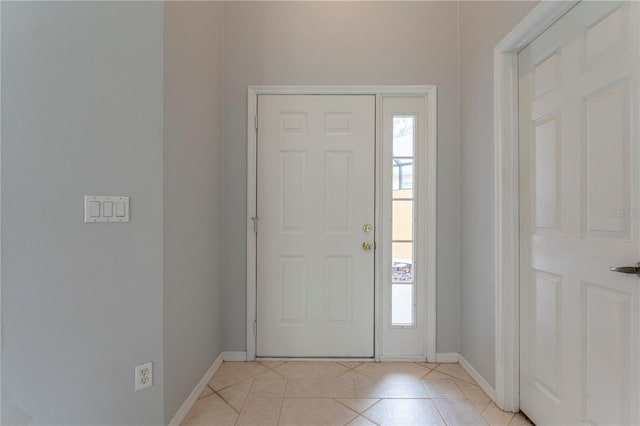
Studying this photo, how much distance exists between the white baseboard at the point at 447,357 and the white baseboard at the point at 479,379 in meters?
0.04

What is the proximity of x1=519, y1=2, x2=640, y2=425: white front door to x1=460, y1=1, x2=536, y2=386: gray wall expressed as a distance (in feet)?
0.60

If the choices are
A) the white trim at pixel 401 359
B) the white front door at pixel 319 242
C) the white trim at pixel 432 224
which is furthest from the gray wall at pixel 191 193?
the white trim at pixel 432 224

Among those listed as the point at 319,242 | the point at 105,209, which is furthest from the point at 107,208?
the point at 319,242

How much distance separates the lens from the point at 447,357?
2.08 meters

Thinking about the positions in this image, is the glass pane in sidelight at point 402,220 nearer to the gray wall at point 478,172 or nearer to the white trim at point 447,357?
the gray wall at point 478,172

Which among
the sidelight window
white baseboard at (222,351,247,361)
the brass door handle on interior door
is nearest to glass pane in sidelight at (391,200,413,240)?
the sidelight window

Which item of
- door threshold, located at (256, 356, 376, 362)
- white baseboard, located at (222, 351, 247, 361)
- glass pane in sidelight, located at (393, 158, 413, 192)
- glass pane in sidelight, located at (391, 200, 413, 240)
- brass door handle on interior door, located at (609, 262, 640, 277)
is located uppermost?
glass pane in sidelight, located at (393, 158, 413, 192)

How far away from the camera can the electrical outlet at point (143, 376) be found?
1.29 meters

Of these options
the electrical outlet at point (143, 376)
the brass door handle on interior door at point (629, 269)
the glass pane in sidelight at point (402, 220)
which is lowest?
the electrical outlet at point (143, 376)

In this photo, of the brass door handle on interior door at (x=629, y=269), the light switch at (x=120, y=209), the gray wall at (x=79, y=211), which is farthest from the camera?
the light switch at (x=120, y=209)

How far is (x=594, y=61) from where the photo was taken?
1.13 meters

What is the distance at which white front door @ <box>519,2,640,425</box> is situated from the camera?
102 cm

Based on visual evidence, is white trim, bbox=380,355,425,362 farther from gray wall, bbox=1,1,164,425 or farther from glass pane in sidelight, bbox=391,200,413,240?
gray wall, bbox=1,1,164,425

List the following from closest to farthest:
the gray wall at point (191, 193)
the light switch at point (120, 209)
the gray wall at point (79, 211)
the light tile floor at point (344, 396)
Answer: the gray wall at point (79, 211) → the light switch at point (120, 209) → the gray wall at point (191, 193) → the light tile floor at point (344, 396)
